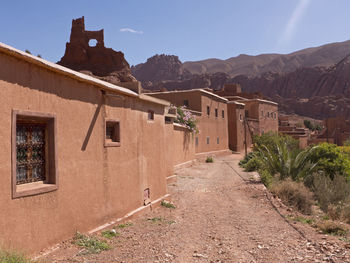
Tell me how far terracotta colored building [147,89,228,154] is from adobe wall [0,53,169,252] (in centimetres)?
1548

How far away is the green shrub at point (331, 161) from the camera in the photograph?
1275cm

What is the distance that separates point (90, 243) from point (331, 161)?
1107cm

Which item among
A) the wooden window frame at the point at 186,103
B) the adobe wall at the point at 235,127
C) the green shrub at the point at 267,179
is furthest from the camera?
the adobe wall at the point at 235,127

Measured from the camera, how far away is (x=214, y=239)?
5.72 metres

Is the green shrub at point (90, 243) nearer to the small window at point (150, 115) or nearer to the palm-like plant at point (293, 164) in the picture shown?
the small window at point (150, 115)

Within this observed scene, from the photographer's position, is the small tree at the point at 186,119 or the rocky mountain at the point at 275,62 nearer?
the small tree at the point at 186,119

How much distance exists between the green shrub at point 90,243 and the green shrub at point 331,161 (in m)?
10.3

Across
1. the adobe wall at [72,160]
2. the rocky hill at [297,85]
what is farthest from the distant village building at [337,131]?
the adobe wall at [72,160]

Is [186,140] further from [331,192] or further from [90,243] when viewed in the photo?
[90,243]

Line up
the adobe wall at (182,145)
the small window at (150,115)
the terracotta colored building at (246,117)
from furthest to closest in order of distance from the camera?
the terracotta colored building at (246,117)
the adobe wall at (182,145)
the small window at (150,115)

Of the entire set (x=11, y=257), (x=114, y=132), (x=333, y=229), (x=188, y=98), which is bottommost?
(x=333, y=229)

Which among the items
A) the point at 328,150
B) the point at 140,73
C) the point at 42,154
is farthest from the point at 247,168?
the point at 140,73

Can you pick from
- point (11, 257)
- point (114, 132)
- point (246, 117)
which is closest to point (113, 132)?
point (114, 132)

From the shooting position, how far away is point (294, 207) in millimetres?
9438
